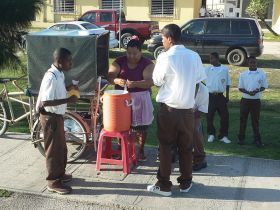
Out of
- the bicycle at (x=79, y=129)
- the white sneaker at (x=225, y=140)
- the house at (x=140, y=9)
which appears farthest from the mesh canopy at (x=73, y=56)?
the house at (x=140, y=9)

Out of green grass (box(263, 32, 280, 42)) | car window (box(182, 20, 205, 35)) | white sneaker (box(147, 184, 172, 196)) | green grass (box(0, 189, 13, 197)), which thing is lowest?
green grass (box(0, 189, 13, 197))

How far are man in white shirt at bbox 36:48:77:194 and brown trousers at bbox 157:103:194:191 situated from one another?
1.05 meters

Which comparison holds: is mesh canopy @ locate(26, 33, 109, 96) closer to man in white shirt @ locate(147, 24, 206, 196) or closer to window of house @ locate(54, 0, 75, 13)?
man in white shirt @ locate(147, 24, 206, 196)

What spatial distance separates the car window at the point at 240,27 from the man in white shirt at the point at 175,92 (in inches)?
478

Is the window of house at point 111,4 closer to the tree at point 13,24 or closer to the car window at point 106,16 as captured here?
the car window at point 106,16

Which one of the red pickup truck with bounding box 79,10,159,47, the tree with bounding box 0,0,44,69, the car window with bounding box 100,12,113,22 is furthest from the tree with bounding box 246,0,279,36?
the tree with bounding box 0,0,44,69

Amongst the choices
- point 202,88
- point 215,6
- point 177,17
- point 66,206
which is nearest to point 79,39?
point 202,88

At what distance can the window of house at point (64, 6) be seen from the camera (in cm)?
3111

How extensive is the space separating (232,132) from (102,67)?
274cm

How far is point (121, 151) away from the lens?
5824 millimetres

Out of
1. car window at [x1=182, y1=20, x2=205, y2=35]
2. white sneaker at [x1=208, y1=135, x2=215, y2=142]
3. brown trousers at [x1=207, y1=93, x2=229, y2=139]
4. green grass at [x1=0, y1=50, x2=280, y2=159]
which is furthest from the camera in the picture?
car window at [x1=182, y1=20, x2=205, y2=35]

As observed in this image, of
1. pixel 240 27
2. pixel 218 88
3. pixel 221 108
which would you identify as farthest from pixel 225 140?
pixel 240 27

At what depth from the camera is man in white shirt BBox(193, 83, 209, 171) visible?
5805mm

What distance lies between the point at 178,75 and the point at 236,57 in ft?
40.5
